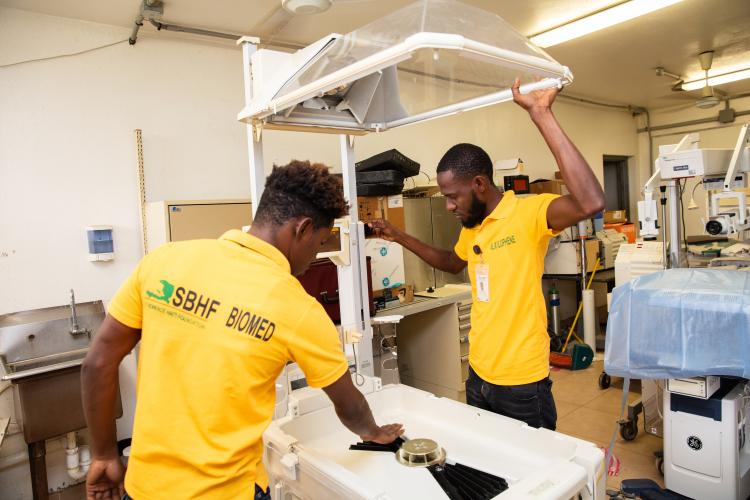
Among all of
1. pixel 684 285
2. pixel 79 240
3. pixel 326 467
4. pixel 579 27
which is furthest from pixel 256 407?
pixel 579 27

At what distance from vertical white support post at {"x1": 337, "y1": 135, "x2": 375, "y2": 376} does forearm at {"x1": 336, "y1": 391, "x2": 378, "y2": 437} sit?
0.56m

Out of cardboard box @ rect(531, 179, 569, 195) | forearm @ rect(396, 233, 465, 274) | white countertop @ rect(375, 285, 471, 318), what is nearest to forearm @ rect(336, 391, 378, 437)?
forearm @ rect(396, 233, 465, 274)

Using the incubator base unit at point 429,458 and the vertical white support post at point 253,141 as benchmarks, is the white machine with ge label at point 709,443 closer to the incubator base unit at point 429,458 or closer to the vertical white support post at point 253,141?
the incubator base unit at point 429,458

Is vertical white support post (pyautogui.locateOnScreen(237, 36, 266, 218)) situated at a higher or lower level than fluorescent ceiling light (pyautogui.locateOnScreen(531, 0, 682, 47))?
lower

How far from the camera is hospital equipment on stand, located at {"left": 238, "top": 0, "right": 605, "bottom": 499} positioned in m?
1.01

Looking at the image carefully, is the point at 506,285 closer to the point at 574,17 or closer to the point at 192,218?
the point at 192,218

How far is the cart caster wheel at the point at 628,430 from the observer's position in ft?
9.94

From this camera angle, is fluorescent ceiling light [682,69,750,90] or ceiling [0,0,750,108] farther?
fluorescent ceiling light [682,69,750,90]

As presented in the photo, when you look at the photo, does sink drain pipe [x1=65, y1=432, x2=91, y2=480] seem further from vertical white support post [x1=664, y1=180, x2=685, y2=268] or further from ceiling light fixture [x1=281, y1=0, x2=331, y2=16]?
vertical white support post [x1=664, y1=180, x2=685, y2=268]

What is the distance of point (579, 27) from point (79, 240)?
3602 mm

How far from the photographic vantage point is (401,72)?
1439 millimetres

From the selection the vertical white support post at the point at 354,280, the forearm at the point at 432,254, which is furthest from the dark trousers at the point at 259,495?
the forearm at the point at 432,254

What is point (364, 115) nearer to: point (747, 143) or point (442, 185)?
point (442, 185)

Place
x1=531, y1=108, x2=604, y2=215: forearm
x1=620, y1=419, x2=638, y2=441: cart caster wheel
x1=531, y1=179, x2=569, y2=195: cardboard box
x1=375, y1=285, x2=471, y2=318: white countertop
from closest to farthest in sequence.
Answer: x1=531, y1=108, x2=604, y2=215: forearm → x1=620, y1=419, x2=638, y2=441: cart caster wheel → x1=375, y1=285, x2=471, y2=318: white countertop → x1=531, y1=179, x2=569, y2=195: cardboard box
